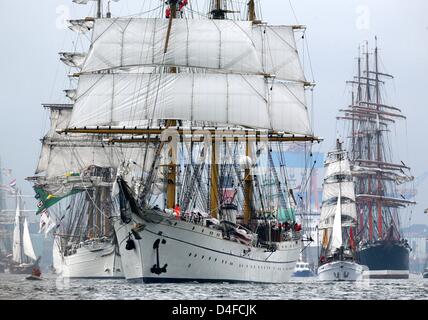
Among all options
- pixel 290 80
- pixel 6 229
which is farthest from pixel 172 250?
pixel 6 229

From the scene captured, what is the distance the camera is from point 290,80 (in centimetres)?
6988

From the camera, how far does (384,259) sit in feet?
371

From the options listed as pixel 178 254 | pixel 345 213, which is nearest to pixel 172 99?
pixel 178 254

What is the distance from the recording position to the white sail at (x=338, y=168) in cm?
10606

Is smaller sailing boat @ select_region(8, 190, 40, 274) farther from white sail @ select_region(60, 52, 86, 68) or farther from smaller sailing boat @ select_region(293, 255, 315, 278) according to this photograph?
smaller sailing boat @ select_region(293, 255, 315, 278)

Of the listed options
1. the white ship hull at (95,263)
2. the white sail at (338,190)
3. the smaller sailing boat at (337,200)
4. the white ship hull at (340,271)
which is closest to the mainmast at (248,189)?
the white ship hull at (95,263)

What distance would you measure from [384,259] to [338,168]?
44.1 feet

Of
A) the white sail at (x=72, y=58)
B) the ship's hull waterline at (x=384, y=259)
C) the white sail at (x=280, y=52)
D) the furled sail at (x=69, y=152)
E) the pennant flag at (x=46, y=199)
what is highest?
the white sail at (x=72, y=58)

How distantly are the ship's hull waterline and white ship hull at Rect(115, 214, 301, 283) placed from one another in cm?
6013

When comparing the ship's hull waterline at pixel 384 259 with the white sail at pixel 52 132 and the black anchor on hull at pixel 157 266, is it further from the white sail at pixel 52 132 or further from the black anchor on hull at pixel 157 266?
the black anchor on hull at pixel 157 266

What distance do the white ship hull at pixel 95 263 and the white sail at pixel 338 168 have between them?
38020 mm

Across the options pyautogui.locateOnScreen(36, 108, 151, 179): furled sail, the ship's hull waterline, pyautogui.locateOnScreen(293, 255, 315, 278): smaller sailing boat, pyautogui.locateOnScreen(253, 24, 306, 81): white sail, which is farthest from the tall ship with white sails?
pyautogui.locateOnScreen(293, 255, 315, 278): smaller sailing boat
